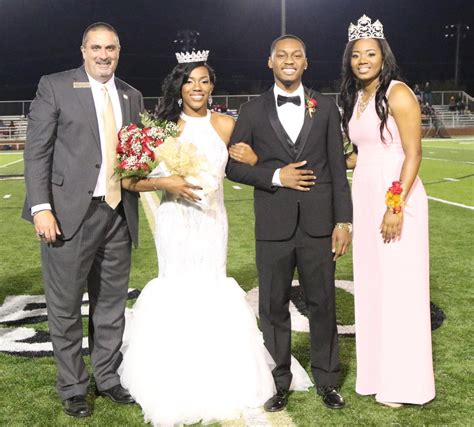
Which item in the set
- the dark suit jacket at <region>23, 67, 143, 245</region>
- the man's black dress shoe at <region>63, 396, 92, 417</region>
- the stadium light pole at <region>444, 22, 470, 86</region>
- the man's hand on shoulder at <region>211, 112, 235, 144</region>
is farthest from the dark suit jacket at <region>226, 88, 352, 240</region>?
the stadium light pole at <region>444, 22, 470, 86</region>

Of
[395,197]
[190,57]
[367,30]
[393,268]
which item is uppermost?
[367,30]

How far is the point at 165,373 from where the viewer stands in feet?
11.9

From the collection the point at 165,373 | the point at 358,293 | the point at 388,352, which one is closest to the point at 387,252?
the point at 358,293

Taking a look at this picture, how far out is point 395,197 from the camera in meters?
3.47

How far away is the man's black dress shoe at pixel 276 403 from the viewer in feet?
11.9

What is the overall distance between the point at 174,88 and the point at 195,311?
1210 mm

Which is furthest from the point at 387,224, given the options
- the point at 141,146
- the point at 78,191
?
the point at 78,191

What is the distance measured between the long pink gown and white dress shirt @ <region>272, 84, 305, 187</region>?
35cm

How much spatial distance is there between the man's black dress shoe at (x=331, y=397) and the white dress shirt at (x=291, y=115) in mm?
1158

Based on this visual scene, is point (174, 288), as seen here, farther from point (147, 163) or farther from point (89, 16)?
point (89, 16)

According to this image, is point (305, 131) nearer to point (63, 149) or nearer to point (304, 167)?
point (304, 167)

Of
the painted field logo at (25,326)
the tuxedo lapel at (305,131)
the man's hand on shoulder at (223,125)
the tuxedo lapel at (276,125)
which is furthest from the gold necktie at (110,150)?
the painted field logo at (25,326)

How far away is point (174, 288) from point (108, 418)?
76 centimetres

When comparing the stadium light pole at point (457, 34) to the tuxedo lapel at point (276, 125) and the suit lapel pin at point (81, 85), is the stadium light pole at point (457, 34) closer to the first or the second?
the tuxedo lapel at point (276, 125)
